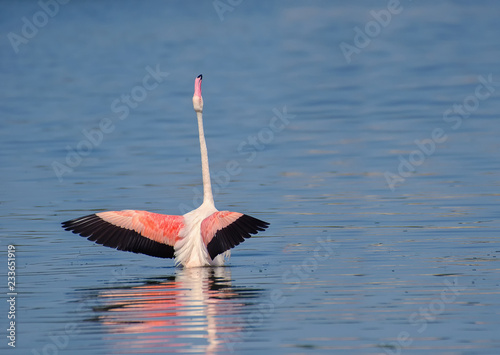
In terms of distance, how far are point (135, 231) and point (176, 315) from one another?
112 inches

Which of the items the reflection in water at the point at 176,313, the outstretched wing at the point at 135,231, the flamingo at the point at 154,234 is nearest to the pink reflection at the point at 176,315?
the reflection in water at the point at 176,313

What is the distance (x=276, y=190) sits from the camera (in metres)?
18.7

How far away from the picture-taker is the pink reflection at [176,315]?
9.99m

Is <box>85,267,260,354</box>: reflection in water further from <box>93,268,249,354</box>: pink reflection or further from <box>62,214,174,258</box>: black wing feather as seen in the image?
<box>62,214,174,258</box>: black wing feather

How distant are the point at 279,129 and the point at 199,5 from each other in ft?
141

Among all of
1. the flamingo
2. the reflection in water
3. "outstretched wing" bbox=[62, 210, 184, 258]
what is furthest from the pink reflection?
"outstretched wing" bbox=[62, 210, 184, 258]

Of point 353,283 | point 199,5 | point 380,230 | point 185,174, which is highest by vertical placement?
point 199,5

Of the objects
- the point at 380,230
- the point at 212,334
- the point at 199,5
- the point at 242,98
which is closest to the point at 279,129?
the point at 242,98

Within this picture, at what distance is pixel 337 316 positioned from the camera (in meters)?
10.7

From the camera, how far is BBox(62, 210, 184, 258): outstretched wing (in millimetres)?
13695

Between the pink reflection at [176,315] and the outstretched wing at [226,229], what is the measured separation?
14.1 inches

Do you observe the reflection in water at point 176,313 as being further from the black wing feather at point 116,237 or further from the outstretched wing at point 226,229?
the black wing feather at point 116,237

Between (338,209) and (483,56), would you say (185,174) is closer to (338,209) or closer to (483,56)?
(338,209)

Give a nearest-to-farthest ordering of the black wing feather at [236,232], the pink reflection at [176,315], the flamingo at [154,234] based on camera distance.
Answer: the pink reflection at [176,315], the black wing feather at [236,232], the flamingo at [154,234]
